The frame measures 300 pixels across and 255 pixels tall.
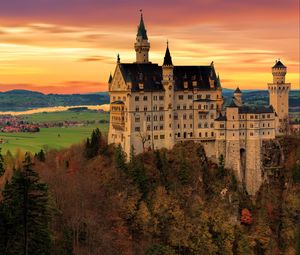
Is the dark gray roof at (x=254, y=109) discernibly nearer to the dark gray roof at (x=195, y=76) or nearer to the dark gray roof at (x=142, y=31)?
the dark gray roof at (x=195, y=76)

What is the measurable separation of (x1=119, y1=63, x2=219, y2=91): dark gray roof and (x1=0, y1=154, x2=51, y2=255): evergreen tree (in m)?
53.7

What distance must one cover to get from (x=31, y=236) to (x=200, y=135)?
2391 inches

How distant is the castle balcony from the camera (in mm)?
124062

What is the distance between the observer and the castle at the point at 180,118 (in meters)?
124

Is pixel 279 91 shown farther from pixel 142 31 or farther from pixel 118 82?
pixel 118 82

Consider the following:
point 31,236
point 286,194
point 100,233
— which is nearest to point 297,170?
point 286,194

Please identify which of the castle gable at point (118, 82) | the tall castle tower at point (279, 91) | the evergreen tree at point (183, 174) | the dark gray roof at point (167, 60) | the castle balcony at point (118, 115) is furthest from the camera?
the tall castle tower at point (279, 91)

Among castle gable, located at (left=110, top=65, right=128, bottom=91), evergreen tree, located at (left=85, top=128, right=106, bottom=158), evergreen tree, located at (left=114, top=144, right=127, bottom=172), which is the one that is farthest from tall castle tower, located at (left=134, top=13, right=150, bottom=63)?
evergreen tree, located at (left=114, top=144, right=127, bottom=172)

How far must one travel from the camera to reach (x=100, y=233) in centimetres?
10469

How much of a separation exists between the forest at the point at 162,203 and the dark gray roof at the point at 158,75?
12868 millimetres

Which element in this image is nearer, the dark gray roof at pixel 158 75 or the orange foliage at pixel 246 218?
the orange foliage at pixel 246 218

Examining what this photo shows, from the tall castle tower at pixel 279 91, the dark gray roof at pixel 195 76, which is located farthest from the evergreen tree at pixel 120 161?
the tall castle tower at pixel 279 91

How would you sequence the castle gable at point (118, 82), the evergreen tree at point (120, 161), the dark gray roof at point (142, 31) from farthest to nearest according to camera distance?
the dark gray roof at point (142, 31)
the castle gable at point (118, 82)
the evergreen tree at point (120, 161)

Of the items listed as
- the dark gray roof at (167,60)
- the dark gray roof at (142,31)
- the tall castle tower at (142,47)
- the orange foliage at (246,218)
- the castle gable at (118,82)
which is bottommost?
the orange foliage at (246,218)
